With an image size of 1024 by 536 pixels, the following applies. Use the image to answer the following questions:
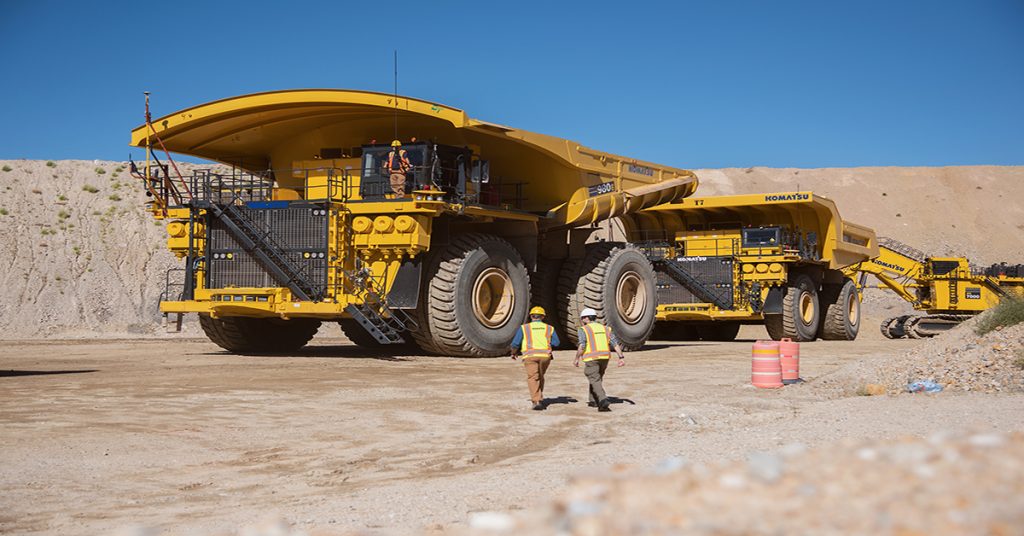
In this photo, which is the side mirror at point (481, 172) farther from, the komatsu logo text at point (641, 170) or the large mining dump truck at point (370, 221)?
the komatsu logo text at point (641, 170)

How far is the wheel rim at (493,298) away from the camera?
17.6m

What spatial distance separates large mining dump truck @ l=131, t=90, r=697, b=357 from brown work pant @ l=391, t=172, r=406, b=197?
0.34ft

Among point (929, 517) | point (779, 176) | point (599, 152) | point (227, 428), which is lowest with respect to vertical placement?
point (227, 428)

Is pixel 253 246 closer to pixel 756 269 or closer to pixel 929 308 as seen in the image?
pixel 756 269

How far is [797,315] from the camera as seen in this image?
26109mm

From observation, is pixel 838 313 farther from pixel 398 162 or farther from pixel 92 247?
pixel 92 247

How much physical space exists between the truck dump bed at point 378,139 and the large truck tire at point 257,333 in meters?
2.93

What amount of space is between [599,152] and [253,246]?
272 inches

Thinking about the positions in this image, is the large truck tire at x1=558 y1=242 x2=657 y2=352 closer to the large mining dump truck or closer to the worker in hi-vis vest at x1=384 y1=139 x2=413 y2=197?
the large mining dump truck

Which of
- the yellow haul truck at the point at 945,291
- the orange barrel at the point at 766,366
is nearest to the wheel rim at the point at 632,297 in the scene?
the orange barrel at the point at 766,366

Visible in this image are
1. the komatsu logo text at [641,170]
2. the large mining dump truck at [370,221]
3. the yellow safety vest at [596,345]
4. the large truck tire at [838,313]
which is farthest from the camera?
the large truck tire at [838,313]

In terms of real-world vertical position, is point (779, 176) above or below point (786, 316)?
above

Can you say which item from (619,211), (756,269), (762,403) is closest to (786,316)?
(756,269)

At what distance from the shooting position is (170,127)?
1806 centimetres
